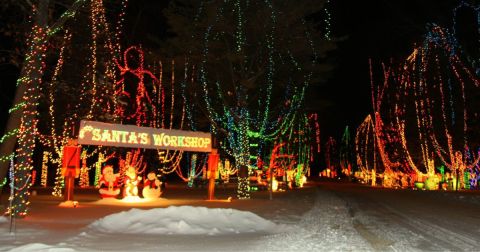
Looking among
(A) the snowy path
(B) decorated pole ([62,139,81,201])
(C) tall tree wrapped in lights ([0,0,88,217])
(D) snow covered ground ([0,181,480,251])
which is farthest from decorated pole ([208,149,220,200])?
(C) tall tree wrapped in lights ([0,0,88,217])

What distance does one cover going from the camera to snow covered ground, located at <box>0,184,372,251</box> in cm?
1134

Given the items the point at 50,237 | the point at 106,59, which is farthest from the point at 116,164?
the point at 50,237

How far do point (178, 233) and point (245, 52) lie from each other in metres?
17.9

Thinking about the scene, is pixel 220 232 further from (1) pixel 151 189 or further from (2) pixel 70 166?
(1) pixel 151 189

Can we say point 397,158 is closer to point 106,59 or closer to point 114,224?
point 106,59

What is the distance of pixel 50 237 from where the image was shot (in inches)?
476

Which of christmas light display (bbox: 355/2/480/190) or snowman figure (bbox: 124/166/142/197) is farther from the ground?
christmas light display (bbox: 355/2/480/190)

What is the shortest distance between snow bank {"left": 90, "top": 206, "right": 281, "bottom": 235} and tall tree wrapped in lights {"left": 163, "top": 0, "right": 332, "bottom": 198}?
44.8ft

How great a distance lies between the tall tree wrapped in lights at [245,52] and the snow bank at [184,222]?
44.8 ft

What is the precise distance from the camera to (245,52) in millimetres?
30125

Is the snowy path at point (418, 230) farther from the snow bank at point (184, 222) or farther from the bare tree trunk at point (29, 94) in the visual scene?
the bare tree trunk at point (29, 94)

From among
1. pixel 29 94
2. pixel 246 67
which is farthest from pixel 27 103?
pixel 246 67

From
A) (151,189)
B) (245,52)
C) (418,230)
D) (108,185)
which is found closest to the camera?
(418,230)

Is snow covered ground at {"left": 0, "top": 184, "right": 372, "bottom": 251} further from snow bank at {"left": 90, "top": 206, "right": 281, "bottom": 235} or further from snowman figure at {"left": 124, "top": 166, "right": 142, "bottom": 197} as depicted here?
snowman figure at {"left": 124, "top": 166, "right": 142, "bottom": 197}
